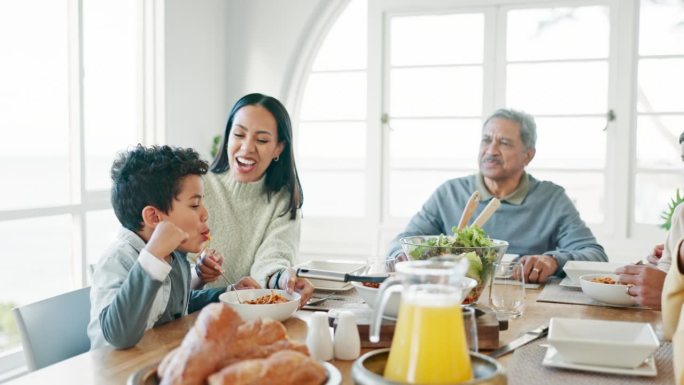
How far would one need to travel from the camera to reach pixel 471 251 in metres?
1.63

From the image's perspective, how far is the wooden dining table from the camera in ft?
3.66

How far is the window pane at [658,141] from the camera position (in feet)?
12.6

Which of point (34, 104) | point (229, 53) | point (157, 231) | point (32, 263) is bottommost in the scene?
point (32, 263)

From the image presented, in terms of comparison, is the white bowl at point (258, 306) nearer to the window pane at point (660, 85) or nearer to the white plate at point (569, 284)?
the white plate at point (569, 284)

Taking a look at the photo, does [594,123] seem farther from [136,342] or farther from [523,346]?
[136,342]

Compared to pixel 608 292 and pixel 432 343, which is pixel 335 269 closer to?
pixel 608 292

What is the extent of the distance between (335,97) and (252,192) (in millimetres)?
2325

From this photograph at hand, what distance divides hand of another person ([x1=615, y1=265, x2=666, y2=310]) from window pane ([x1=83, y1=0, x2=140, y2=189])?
2738 mm

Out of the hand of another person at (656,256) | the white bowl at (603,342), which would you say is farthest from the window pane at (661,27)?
the white bowl at (603,342)

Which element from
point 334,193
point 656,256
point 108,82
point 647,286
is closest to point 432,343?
point 647,286

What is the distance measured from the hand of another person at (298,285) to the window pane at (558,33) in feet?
9.21

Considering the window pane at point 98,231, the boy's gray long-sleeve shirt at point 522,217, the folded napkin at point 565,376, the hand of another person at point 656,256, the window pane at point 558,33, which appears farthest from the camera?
the window pane at point 558,33

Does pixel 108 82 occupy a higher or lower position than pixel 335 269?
higher

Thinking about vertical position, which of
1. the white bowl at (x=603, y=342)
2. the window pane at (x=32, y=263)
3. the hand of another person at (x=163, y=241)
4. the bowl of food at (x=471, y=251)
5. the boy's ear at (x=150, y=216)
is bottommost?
the window pane at (x=32, y=263)
